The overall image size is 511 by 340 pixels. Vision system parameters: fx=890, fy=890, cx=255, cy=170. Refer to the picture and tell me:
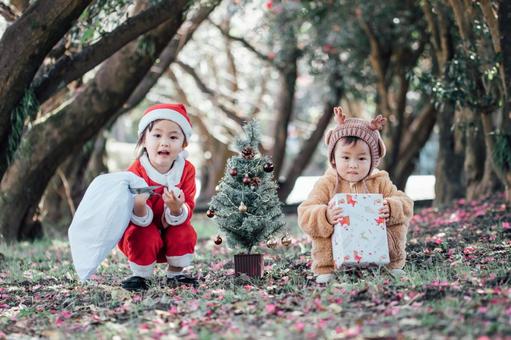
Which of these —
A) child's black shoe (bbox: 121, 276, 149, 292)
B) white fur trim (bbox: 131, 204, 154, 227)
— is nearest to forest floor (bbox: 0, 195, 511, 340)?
child's black shoe (bbox: 121, 276, 149, 292)

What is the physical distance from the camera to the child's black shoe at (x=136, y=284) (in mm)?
6578

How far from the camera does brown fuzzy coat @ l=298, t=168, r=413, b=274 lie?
6141mm

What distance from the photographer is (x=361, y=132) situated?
618 cm

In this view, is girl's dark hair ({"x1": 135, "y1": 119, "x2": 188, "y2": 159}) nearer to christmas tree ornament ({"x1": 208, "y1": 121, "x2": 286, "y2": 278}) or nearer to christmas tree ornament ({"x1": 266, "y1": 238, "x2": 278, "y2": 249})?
christmas tree ornament ({"x1": 208, "y1": 121, "x2": 286, "y2": 278})

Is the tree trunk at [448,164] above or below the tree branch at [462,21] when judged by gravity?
below

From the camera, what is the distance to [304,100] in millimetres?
25797

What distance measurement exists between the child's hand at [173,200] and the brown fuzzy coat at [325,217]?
88cm

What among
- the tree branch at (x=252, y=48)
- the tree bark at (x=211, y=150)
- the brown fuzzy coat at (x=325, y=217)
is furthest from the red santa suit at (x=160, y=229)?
the tree bark at (x=211, y=150)

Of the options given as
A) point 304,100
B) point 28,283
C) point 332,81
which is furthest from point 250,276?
point 304,100

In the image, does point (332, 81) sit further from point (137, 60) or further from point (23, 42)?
point (23, 42)

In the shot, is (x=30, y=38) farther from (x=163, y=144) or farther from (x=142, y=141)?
(x=163, y=144)

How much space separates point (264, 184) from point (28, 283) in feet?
7.45

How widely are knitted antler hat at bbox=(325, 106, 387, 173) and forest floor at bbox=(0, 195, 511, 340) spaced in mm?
855

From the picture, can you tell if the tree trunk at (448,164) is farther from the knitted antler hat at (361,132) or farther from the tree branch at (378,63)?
the knitted antler hat at (361,132)
